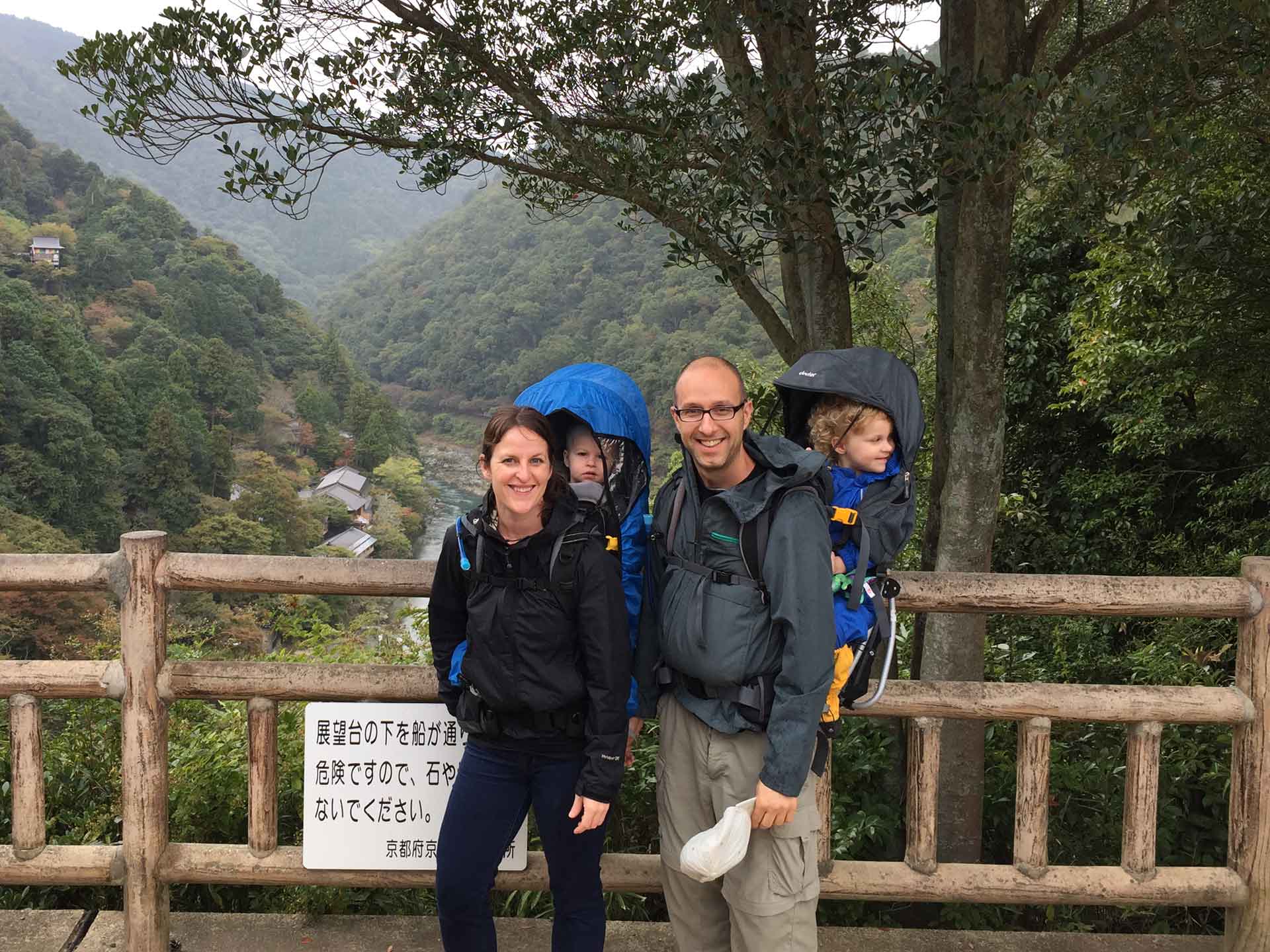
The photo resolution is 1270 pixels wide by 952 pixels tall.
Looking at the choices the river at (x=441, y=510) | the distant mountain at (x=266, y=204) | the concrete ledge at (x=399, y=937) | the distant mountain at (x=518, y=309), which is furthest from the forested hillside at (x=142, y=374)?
the concrete ledge at (x=399, y=937)

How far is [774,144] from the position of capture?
9.61 feet

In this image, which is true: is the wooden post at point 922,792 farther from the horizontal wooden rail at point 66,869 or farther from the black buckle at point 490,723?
the horizontal wooden rail at point 66,869

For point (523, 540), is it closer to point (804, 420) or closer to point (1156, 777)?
point (804, 420)

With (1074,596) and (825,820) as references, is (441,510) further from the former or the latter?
(1074,596)

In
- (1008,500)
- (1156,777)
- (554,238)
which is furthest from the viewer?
(554,238)

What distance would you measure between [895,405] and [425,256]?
55082mm

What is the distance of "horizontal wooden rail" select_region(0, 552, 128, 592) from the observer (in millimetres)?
2418

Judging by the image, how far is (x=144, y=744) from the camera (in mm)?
2471

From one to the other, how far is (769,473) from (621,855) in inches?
48.8

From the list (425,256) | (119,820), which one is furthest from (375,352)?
(119,820)

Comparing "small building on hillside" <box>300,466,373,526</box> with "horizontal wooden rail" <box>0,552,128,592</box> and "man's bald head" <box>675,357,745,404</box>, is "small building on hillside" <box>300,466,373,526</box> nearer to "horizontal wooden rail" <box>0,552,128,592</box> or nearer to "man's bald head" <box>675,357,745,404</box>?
"horizontal wooden rail" <box>0,552,128,592</box>

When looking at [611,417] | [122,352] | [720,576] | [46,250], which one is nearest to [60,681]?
[611,417]

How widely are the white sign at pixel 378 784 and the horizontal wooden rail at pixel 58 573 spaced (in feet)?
1.99

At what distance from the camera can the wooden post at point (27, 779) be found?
246cm
